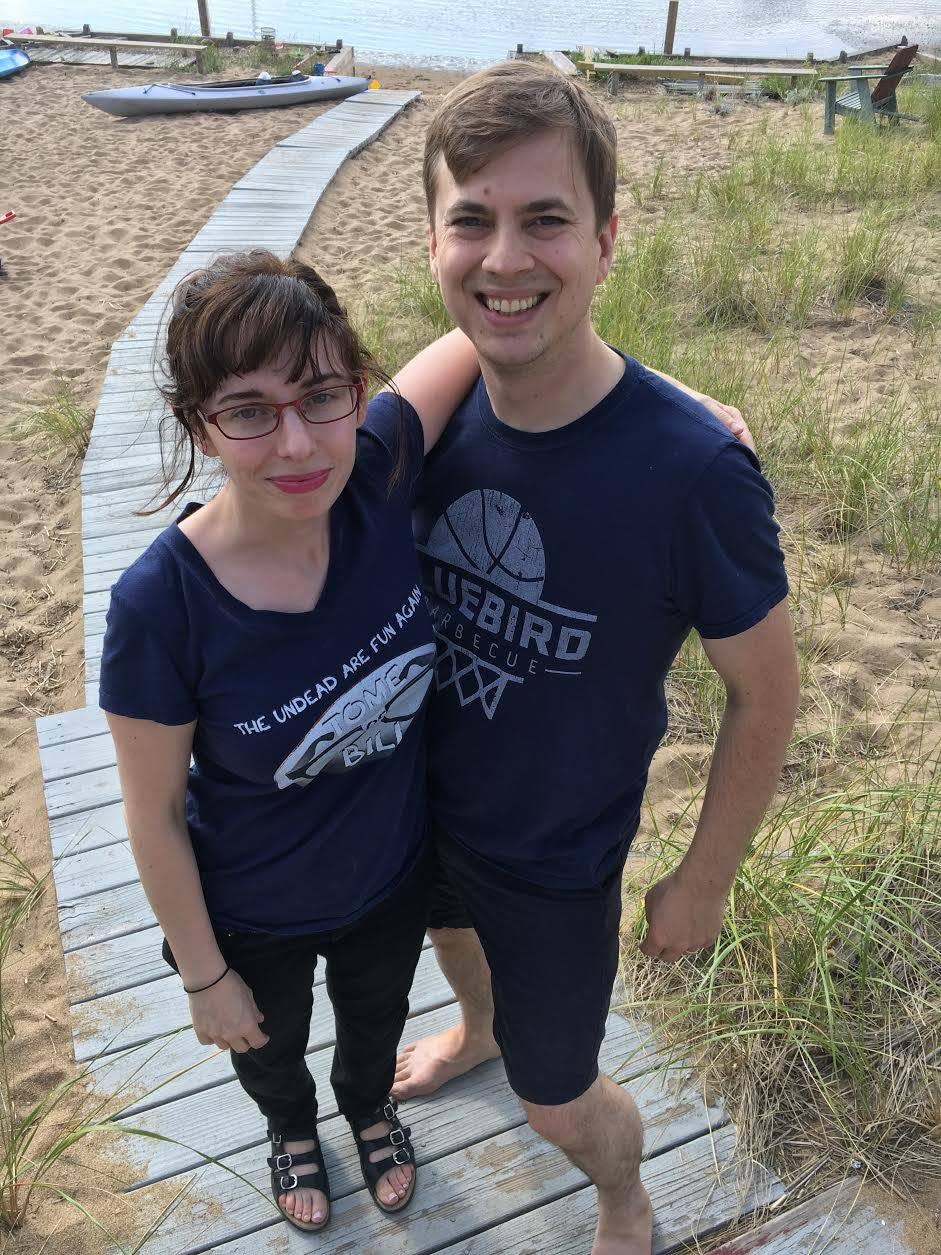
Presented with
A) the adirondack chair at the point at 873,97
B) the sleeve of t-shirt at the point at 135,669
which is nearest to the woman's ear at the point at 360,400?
the sleeve of t-shirt at the point at 135,669

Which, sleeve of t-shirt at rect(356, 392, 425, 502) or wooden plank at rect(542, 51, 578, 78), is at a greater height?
wooden plank at rect(542, 51, 578, 78)

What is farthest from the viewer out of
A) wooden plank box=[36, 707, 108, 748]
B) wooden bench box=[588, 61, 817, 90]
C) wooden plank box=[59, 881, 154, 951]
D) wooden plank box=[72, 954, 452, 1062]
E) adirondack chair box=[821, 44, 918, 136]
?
wooden bench box=[588, 61, 817, 90]

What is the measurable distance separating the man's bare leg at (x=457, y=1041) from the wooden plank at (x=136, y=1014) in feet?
0.75

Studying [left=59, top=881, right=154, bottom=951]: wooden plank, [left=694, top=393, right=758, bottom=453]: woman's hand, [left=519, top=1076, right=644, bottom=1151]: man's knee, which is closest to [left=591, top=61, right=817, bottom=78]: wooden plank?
[left=59, top=881, right=154, bottom=951]: wooden plank

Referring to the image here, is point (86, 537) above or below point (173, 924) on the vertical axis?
below

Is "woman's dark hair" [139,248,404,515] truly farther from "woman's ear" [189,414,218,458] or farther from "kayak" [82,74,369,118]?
"kayak" [82,74,369,118]

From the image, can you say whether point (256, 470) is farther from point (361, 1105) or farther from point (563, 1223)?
point (563, 1223)

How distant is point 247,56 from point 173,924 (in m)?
20.4

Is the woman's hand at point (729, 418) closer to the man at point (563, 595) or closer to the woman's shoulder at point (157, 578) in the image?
the man at point (563, 595)

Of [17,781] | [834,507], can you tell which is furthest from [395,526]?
[834,507]

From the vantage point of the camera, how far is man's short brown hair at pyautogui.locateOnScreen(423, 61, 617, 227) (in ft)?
4.53

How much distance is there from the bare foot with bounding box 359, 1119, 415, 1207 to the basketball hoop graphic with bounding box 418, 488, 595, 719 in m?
1.04

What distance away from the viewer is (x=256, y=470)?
1.39m

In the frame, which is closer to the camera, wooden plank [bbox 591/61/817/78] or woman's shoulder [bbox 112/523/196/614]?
woman's shoulder [bbox 112/523/196/614]
